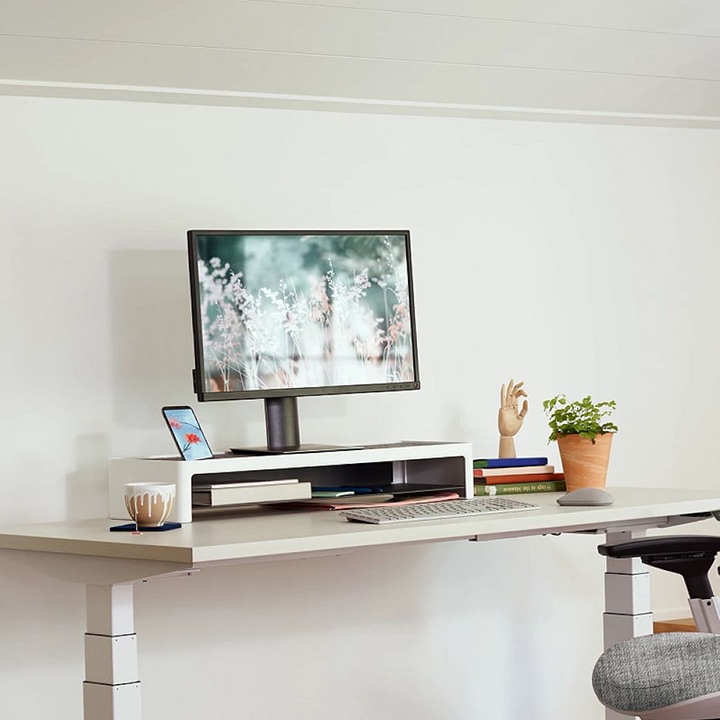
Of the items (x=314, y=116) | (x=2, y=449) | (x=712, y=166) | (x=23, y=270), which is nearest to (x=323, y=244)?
(x=314, y=116)

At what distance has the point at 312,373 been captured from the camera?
2.73 m

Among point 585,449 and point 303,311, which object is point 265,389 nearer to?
point 303,311

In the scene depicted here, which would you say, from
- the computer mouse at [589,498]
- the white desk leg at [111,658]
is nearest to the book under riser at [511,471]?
the computer mouse at [589,498]

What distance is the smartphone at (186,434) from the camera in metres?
2.51

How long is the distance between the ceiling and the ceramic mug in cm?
104

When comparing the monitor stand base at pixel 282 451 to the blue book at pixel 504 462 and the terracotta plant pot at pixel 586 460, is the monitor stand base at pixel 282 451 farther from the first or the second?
the terracotta plant pot at pixel 586 460

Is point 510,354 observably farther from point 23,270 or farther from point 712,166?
point 23,270

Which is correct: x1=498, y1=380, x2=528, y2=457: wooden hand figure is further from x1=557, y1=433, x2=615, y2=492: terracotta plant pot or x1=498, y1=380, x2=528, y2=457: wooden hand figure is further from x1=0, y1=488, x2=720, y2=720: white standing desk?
x1=0, y1=488, x2=720, y2=720: white standing desk

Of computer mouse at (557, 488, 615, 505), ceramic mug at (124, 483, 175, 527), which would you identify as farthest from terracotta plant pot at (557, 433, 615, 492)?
ceramic mug at (124, 483, 175, 527)

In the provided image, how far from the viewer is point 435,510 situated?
94.0 inches

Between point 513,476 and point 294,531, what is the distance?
90 cm

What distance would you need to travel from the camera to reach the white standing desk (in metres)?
2.01

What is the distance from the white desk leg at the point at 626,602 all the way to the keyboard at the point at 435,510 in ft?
1.23

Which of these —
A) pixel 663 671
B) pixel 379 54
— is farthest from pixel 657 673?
pixel 379 54
